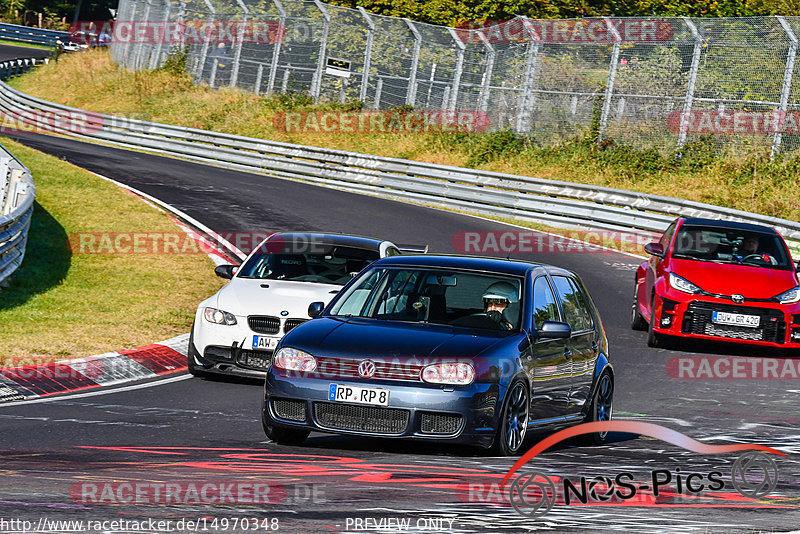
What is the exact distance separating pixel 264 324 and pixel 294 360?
3855 millimetres

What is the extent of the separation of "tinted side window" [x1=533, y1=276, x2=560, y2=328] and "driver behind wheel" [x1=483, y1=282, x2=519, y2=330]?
0.19 m

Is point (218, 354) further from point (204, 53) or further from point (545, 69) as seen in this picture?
point (204, 53)

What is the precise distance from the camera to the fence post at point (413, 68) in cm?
3650

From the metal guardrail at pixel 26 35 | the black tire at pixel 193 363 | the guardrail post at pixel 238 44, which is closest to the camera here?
the black tire at pixel 193 363

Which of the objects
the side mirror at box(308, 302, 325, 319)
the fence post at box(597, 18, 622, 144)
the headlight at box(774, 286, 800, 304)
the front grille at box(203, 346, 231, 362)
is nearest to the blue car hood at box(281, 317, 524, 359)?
the side mirror at box(308, 302, 325, 319)

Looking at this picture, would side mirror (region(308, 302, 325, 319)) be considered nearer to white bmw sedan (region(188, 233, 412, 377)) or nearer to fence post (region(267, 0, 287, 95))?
white bmw sedan (region(188, 233, 412, 377))

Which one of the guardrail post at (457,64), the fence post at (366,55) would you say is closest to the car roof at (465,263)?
the guardrail post at (457,64)

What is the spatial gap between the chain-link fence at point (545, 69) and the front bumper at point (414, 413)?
20.9m

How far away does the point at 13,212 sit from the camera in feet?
49.8

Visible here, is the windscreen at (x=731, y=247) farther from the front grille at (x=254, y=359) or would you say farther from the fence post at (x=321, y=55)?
the fence post at (x=321, y=55)

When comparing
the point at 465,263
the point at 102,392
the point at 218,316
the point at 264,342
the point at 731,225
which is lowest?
the point at 102,392

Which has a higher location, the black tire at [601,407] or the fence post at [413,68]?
the fence post at [413,68]

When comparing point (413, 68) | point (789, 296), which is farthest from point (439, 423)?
point (413, 68)

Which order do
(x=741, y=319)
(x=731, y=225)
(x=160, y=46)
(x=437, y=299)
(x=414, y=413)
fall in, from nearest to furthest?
1. (x=414, y=413)
2. (x=437, y=299)
3. (x=741, y=319)
4. (x=731, y=225)
5. (x=160, y=46)
